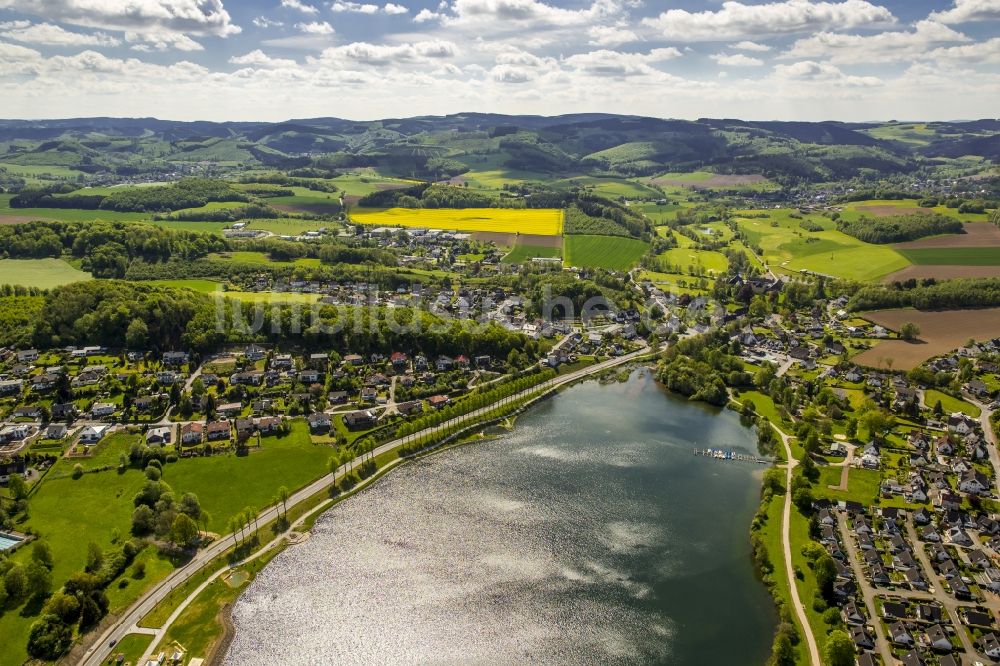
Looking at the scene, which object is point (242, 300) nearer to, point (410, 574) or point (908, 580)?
point (410, 574)

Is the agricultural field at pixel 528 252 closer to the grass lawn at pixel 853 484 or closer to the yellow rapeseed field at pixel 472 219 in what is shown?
the yellow rapeseed field at pixel 472 219

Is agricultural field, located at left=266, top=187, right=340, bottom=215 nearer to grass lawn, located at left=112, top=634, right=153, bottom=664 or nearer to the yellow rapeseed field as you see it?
the yellow rapeseed field

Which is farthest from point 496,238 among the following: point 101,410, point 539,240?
point 101,410

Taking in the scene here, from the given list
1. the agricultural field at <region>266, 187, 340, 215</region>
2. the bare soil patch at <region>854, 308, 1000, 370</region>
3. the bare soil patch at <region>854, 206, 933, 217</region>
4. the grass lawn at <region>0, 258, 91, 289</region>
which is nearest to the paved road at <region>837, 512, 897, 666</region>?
the bare soil patch at <region>854, 308, 1000, 370</region>

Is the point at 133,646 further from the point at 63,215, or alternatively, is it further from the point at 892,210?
the point at 892,210

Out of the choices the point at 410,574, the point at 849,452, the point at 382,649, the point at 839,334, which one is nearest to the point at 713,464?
the point at 849,452

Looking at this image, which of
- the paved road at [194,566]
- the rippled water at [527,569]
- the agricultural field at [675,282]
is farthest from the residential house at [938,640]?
the agricultural field at [675,282]
